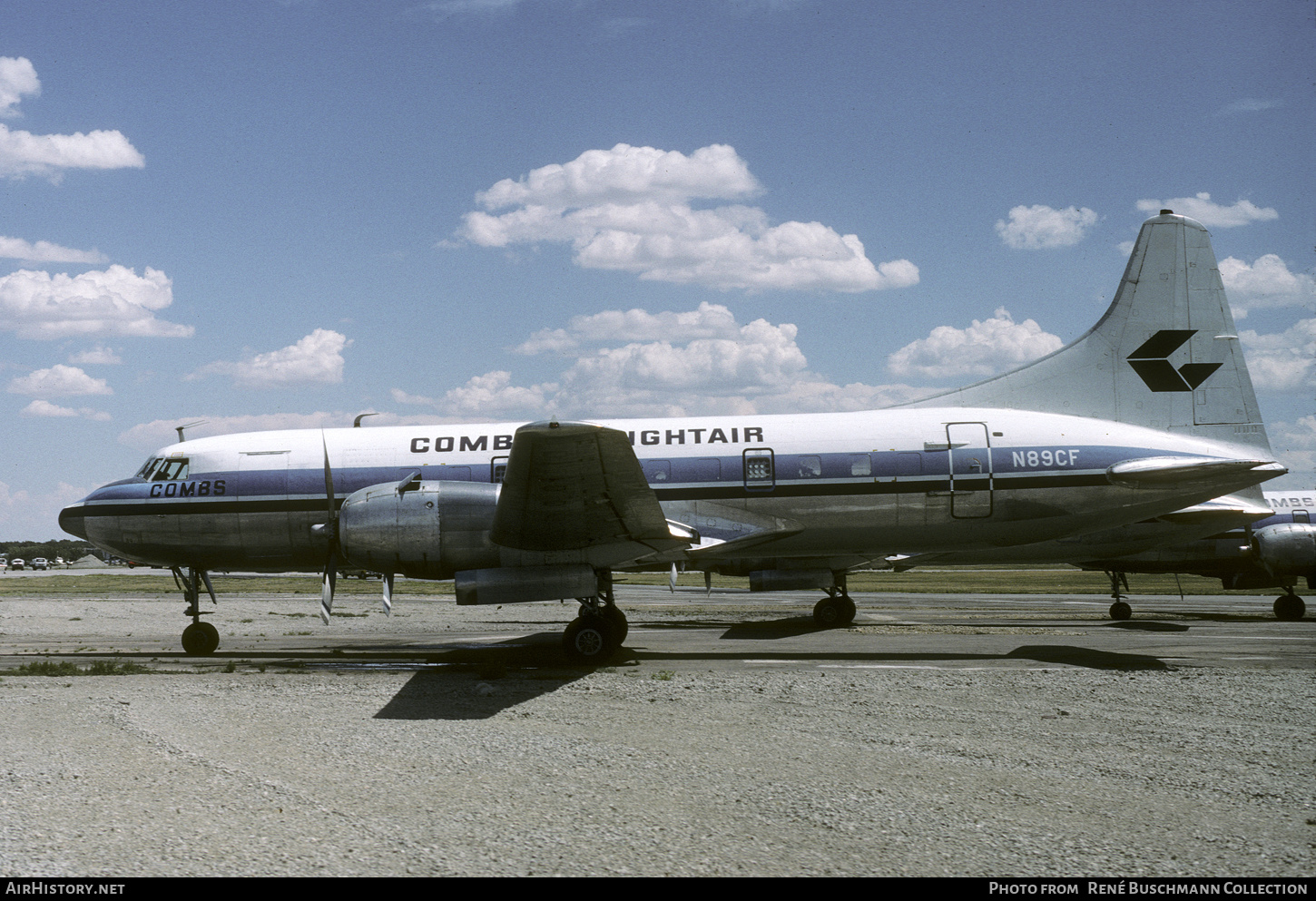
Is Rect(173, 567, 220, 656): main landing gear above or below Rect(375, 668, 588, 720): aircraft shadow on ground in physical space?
above

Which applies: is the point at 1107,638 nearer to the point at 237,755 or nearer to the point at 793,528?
the point at 793,528

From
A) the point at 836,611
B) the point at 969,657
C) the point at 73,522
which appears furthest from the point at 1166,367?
the point at 73,522

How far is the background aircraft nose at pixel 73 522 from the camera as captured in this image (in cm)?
1727

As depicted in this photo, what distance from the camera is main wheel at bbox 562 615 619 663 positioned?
556 inches

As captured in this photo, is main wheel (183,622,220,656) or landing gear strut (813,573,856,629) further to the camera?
landing gear strut (813,573,856,629)

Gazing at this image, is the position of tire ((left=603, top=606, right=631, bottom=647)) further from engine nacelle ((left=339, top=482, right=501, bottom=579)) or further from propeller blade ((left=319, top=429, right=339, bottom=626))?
propeller blade ((left=319, top=429, right=339, bottom=626))

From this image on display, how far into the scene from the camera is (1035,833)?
5.81m

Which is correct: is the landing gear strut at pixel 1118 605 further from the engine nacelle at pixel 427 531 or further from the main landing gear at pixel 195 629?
the main landing gear at pixel 195 629

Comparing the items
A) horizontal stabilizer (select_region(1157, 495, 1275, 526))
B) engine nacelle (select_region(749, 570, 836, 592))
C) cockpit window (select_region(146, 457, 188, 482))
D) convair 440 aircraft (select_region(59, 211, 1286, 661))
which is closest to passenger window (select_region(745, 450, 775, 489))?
convair 440 aircraft (select_region(59, 211, 1286, 661))

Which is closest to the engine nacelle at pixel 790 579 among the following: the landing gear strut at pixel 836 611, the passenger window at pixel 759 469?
the landing gear strut at pixel 836 611

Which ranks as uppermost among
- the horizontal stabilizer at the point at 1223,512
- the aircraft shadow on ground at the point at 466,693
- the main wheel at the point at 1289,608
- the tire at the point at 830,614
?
the horizontal stabilizer at the point at 1223,512

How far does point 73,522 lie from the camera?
57.1 feet

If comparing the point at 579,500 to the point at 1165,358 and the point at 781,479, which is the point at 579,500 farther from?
the point at 1165,358

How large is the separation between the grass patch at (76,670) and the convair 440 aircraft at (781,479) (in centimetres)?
260
